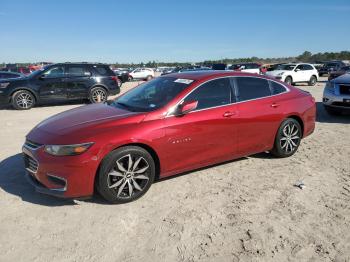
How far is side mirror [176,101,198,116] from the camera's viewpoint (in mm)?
4449

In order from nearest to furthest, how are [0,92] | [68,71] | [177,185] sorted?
1. [177,185]
2. [0,92]
3. [68,71]

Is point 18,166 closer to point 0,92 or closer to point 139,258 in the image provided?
point 139,258

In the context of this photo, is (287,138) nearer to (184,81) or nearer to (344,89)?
(184,81)

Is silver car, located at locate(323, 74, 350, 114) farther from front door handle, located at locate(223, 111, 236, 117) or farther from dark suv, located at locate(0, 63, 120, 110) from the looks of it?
dark suv, located at locate(0, 63, 120, 110)

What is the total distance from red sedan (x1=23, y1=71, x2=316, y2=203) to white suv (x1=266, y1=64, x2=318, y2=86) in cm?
1709

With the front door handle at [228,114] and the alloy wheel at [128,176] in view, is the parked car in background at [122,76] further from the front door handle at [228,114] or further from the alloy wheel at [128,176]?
the alloy wheel at [128,176]

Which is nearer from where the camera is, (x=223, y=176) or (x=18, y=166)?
(x=223, y=176)

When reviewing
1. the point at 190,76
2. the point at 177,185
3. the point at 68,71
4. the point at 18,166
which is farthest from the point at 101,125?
the point at 68,71

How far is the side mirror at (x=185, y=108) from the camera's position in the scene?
4449mm

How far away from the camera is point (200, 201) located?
4258 mm

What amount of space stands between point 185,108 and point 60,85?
9730 mm

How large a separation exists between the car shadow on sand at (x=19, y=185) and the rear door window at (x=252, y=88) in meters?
3.01

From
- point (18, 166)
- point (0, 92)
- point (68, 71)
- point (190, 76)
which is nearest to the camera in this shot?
point (190, 76)

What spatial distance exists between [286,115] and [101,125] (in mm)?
3240
